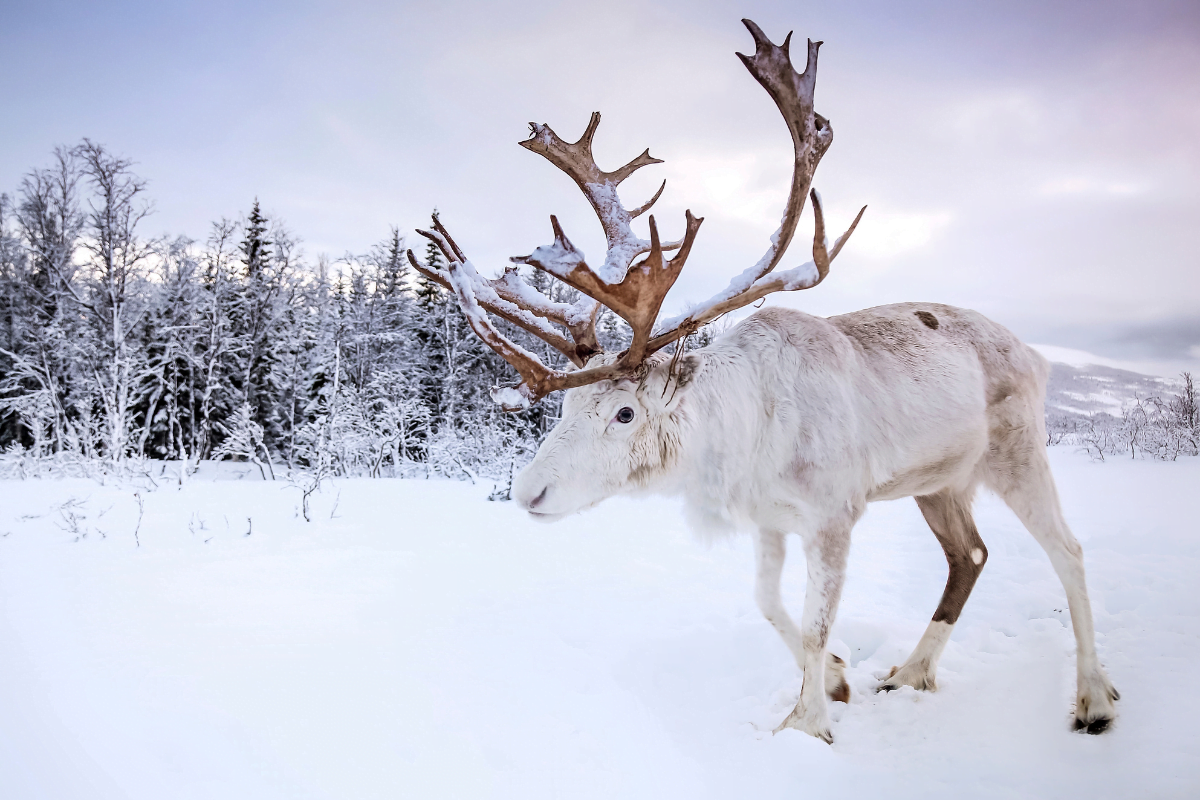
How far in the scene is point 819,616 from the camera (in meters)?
2.55

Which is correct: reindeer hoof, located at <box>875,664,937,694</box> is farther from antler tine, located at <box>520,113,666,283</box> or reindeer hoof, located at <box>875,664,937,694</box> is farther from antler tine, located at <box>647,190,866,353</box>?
antler tine, located at <box>520,113,666,283</box>

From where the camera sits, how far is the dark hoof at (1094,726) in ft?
8.10

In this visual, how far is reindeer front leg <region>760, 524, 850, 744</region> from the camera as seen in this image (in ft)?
8.18

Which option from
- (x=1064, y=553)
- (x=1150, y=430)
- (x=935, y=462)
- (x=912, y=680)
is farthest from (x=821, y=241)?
(x=1150, y=430)

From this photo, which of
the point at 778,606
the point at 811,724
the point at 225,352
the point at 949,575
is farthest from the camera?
the point at 225,352

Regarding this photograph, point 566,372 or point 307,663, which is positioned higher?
point 566,372

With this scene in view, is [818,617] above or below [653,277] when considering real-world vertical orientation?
below

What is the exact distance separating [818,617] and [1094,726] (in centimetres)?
125

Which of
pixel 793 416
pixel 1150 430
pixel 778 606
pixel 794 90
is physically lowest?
pixel 778 606

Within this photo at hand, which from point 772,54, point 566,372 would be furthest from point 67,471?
point 772,54

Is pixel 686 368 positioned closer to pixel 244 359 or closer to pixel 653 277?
pixel 653 277

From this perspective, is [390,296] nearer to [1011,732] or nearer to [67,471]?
[67,471]

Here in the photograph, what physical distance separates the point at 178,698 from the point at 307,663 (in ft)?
1.66

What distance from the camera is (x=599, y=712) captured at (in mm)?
2482
